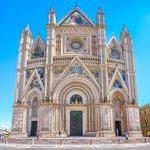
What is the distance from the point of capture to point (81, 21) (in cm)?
3531

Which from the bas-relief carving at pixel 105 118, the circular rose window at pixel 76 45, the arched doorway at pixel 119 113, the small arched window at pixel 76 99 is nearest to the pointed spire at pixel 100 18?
the circular rose window at pixel 76 45

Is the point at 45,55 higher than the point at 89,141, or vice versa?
the point at 45,55

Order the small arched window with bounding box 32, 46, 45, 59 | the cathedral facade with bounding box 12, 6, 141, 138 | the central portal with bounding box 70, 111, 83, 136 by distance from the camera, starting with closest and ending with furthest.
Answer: the cathedral facade with bounding box 12, 6, 141, 138 → the central portal with bounding box 70, 111, 83, 136 → the small arched window with bounding box 32, 46, 45, 59

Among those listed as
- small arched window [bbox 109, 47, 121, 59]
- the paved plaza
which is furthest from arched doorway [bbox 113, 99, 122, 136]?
the paved plaza

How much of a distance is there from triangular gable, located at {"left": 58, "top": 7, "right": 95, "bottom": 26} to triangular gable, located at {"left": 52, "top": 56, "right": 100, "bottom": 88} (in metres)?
6.97

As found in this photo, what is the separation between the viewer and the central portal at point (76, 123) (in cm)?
2945

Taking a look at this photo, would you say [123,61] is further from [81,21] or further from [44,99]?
[44,99]

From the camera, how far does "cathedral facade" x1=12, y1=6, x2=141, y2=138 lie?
1140 inches

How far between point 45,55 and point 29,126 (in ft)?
34.5

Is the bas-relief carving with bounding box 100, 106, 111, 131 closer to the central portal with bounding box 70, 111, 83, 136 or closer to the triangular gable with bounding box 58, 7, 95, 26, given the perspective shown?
the central portal with bounding box 70, 111, 83, 136

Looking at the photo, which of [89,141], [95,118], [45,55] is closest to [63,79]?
[45,55]

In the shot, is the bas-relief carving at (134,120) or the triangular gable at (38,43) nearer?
the bas-relief carving at (134,120)

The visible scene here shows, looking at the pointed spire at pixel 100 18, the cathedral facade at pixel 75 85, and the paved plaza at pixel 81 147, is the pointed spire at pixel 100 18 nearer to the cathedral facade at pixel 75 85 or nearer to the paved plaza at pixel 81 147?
the cathedral facade at pixel 75 85

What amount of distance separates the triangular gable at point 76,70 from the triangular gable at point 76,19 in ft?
22.9
